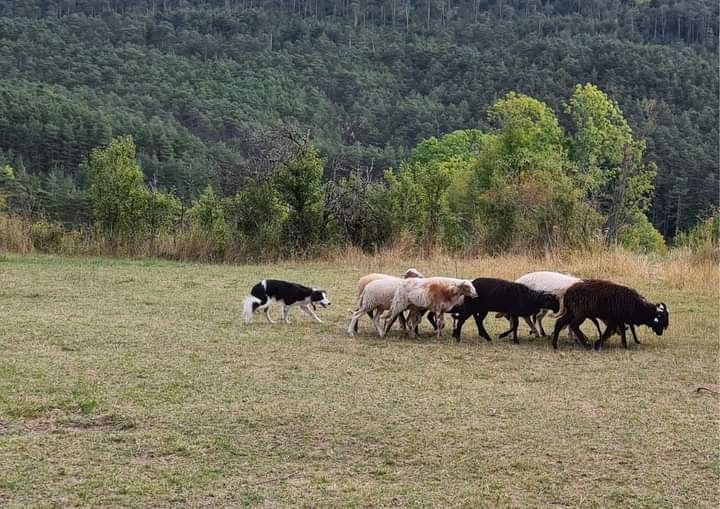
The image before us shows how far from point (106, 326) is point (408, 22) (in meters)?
95.5

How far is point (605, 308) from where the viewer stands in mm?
8836

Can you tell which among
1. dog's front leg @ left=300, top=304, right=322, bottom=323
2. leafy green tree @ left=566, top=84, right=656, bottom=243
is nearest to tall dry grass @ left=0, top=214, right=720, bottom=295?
dog's front leg @ left=300, top=304, right=322, bottom=323

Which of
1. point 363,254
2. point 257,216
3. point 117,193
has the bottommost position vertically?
point 363,254

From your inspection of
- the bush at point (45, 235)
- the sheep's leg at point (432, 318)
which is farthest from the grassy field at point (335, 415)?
the bush at point (45, 235)

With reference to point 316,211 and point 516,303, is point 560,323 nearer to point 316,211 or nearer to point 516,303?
point 516,303

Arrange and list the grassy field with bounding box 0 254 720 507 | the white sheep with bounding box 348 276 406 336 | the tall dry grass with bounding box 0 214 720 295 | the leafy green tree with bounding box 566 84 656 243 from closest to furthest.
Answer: the grassy field with bounding box 0 254 720 507, the white sheep with bounding box 348 276 406 336, the tall dry grass with bounding box 0 214 720 295, the leafy green tree with bounding box 566 84 656 243

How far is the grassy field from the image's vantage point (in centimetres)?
470

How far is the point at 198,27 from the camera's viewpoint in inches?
3647

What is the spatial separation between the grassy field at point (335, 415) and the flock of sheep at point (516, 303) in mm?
263

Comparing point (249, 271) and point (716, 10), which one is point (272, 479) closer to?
point (249, 271)

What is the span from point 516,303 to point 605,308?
95 centimetres

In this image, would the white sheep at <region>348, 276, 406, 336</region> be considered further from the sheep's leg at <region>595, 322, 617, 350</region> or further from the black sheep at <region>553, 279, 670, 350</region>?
the sheep's leg at <region>595, 322, 617, 350</region>

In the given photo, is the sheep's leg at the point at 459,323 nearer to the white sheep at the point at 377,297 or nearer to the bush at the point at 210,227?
the white sheep at the point at 377,297

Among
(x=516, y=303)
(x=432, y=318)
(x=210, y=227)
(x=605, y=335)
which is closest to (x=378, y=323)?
(x=432, y=318)
